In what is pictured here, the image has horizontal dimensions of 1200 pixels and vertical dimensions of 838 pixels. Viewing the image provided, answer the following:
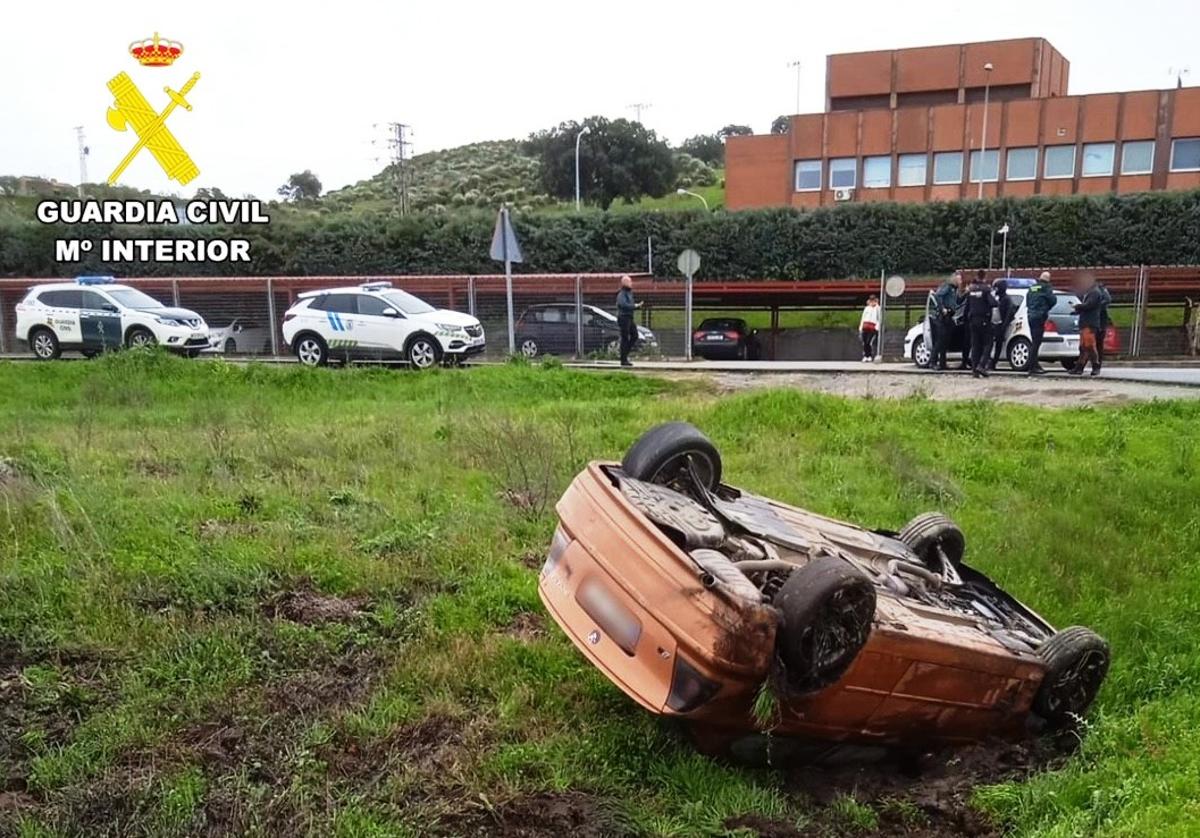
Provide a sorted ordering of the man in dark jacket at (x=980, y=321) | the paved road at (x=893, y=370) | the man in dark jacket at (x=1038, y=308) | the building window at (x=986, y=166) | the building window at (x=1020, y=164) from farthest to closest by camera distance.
Answer: the building window at (x=986, y=166), the building window at (x=1020, y=164), the man in dark jacket at (x=1038, y=308), the man in dark jacket at (x=980, y=321), the paved road at (x=893, y=370)

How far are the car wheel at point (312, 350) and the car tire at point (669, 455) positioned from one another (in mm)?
13921

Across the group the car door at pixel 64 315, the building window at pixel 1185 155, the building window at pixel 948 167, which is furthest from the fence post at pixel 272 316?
the building window at pixel 1185 155

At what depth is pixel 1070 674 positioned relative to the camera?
437 centimetres

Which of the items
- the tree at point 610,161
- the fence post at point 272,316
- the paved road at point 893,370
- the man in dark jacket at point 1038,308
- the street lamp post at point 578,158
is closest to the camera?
the paved road at point 893,370

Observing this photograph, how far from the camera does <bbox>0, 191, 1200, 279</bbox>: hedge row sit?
97.7 ft

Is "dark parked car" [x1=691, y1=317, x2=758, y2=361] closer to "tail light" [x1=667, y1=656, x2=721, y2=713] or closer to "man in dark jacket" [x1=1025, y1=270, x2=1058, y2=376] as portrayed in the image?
"man in dark jacket" [x1=1025, y1=270, x2=1058, y2=376]

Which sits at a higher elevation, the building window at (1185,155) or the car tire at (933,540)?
the building window at (1185,155)

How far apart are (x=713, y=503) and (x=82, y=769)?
2.85 metres

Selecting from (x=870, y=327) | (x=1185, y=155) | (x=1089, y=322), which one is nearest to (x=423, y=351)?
(x=870, y=327)

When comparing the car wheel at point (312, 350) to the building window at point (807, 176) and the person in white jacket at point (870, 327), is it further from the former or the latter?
the building window at point (807, 176)

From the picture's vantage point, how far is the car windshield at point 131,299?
59.6ft

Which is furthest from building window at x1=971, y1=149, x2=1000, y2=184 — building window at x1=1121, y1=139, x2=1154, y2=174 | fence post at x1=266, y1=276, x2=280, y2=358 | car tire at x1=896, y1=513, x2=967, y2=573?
car tire at x1=896, y1=513, x2=967, y2=573

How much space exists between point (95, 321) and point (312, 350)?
4.29 m

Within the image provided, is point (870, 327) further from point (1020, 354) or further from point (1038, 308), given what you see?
point (1038, 308)
